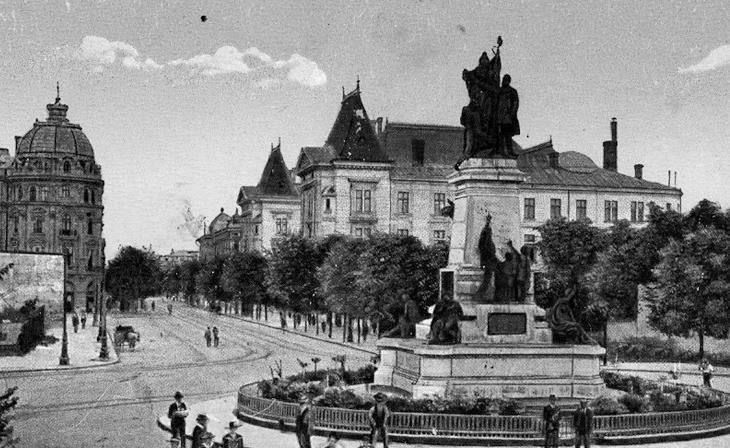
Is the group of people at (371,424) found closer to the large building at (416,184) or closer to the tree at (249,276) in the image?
the large building at (416,184)

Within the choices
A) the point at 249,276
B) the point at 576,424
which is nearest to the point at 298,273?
the point at 249,276

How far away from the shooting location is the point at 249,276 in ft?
346

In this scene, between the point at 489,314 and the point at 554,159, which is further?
the point at 554,159

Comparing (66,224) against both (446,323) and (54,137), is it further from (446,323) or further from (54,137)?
(446,323)

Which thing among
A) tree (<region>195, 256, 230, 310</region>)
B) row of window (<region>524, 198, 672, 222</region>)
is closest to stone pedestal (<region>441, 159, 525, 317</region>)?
row of window (<region>524, 198, 672, 222</region>)

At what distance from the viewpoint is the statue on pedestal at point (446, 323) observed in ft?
81.9

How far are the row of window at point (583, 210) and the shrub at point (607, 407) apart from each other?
69.2m

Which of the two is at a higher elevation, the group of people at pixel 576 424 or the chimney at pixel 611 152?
the chimney at pixel 611 152

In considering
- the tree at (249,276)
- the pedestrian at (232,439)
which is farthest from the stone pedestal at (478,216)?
the tree at (249,276)

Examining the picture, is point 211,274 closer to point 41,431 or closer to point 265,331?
point 265,331

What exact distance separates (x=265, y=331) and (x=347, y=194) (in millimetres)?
16045

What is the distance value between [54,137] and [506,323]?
109m

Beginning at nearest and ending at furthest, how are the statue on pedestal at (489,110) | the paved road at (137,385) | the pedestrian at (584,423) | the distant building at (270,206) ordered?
the pedestrian at (584,423)
the paved road at (137,385)
the statue on pedestal at (489,110)
the distant building at (270,206)

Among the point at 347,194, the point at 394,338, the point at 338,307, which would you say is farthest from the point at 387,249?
the point at 394,338
